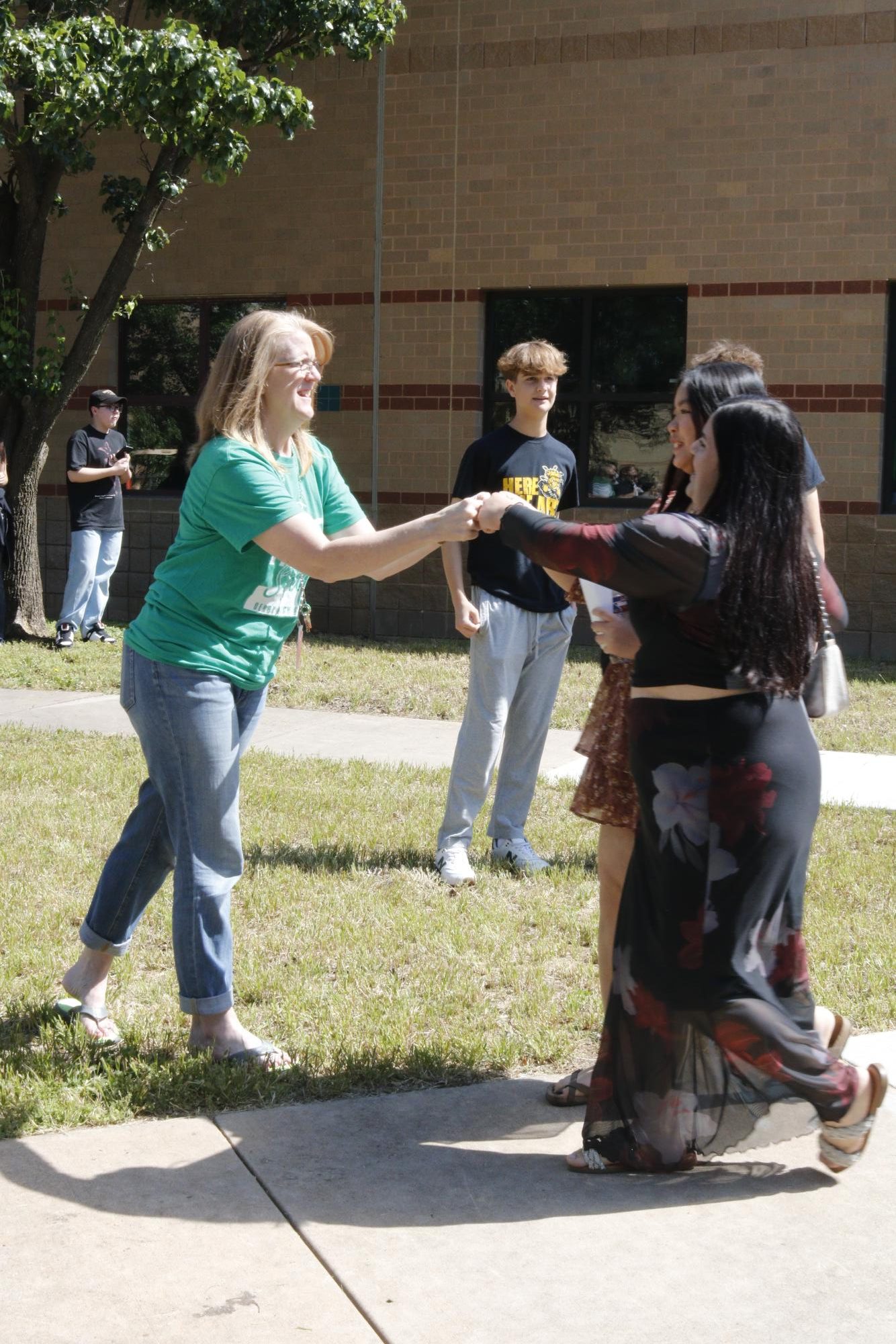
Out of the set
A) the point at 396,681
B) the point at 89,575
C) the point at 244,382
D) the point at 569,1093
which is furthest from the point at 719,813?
the point at 89,575

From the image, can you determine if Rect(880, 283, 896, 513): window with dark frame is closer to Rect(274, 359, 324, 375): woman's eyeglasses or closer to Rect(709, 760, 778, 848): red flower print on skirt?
Rect(274, 359, 324, 375): woman's eyeglasses

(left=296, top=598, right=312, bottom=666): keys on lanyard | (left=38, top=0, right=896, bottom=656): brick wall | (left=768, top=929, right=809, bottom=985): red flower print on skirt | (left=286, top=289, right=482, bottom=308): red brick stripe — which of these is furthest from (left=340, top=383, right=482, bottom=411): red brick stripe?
(left=768, top=929, right=809, bottom=985): red flower print on skirt

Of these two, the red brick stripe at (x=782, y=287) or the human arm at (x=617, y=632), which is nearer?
the human arm at (x=617, y=632)

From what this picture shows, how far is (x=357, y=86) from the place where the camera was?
47.3ft

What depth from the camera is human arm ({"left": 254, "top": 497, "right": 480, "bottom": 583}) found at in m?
Answer: 3.62

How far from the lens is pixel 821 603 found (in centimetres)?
338

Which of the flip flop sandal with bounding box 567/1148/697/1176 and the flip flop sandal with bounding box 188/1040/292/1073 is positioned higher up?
the flip flop sandal with bounding box 188/1040/292/1073

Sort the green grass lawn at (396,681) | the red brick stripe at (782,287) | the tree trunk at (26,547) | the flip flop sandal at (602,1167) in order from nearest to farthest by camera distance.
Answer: the flip flop sandal at (602,1167)
the green grass lawn at (396,681)
the red brick stripe at (782,287)
the tree trunk at (26,547)

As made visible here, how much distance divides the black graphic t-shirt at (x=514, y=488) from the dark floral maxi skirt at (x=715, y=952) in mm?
2681

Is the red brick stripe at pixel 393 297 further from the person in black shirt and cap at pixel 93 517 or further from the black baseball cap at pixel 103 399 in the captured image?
the person in black shirt and cap at pixel 93 517

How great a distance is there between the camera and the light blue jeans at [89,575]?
1268 cm

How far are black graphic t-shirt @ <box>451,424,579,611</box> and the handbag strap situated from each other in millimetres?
2619

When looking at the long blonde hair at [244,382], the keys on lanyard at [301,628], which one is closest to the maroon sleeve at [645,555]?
the long blonde hair at [244,382]

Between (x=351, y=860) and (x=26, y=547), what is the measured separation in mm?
8413
